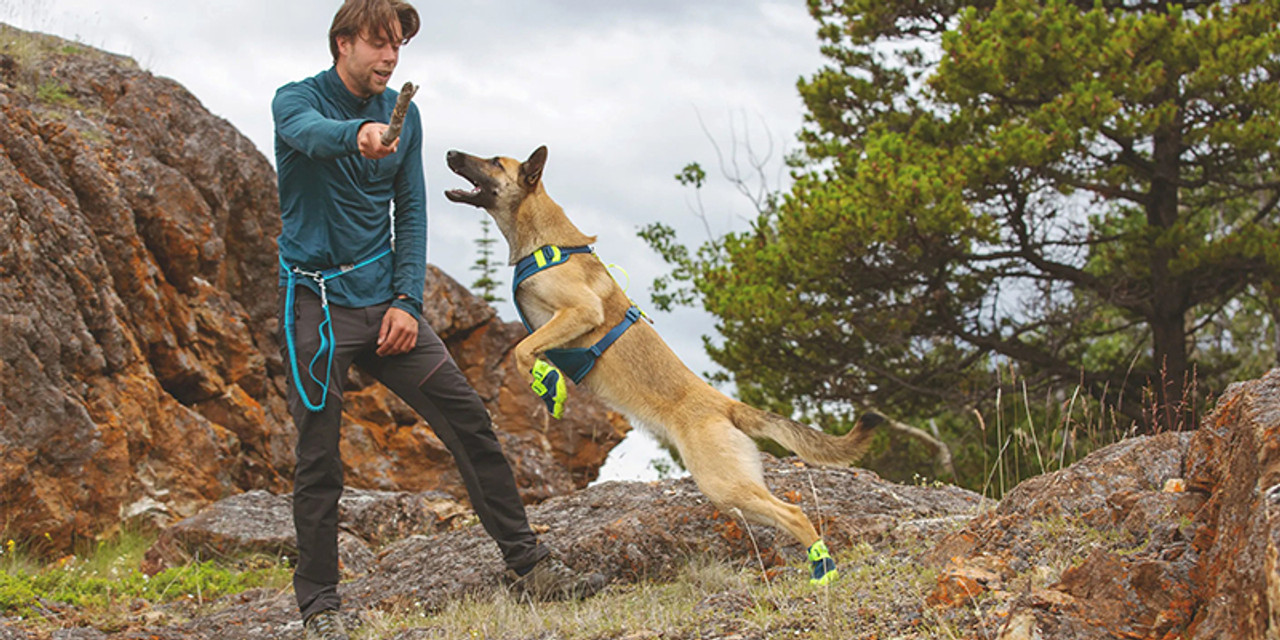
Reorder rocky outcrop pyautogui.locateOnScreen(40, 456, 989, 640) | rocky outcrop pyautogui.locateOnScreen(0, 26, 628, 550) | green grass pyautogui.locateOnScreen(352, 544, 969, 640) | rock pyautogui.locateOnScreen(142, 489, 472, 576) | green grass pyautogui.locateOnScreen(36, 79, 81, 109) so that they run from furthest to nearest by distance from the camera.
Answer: green grass pyautogui.locateOnScreen(36, 79, 81, 109) < rocky outcrop pyautogui.locateOnScreen(0, 26, 628, 550) < rock pyautogui.locateOnScreen(142, 489, 472, 576) < rocky outcrop pyautogui.locateOnScreen(40, 456, 989, 640) < green grass pyautogui.locateOnScreen(352, 544, 969, 640)

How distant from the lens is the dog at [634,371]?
4.98m

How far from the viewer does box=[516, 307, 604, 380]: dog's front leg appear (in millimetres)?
5230

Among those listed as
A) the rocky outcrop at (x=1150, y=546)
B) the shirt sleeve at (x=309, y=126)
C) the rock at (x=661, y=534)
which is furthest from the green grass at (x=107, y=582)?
the rocky outcrop at (x=1150, y=546)

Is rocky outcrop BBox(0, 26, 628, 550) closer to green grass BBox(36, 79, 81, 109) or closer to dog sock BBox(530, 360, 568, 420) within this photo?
green grass BBox(36, 79, 81, 109)

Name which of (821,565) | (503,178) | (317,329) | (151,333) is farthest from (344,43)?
(151,333)

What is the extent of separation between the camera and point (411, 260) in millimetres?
5250

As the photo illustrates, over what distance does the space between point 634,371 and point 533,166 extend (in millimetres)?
1419

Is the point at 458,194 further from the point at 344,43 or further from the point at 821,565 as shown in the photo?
the point at 821,565

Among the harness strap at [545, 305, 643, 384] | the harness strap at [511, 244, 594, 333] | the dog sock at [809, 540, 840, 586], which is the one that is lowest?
the dog sock at [809, 540, 840, 586]

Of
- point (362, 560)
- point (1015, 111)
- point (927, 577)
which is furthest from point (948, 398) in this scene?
point (927, 577)

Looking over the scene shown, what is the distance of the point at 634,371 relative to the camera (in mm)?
5297

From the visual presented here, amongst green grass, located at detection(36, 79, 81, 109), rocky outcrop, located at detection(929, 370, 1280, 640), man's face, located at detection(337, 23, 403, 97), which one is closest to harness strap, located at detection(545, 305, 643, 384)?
man's face, located at detection(337, 23, 403, 97)

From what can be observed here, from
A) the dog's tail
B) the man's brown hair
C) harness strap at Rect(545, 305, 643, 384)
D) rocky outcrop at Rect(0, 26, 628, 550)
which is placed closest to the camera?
the man's brown hair

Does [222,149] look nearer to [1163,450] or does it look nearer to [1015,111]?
[1163,450]
